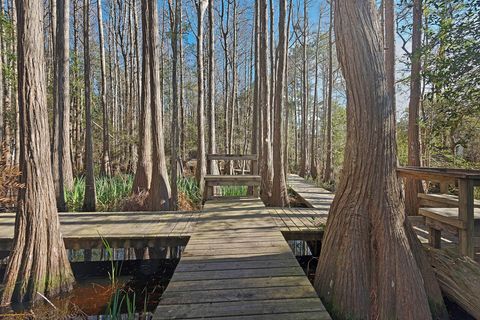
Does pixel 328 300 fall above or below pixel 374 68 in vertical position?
below

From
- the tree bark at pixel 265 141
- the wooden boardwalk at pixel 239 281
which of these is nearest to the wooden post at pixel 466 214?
the wooden boardwalk at pixel 239 281

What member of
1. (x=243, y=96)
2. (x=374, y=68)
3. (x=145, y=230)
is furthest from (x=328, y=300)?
(x=243, y=96)

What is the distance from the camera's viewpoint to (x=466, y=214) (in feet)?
9.26

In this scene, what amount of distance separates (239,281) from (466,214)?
238cm

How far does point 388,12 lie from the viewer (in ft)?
23.6

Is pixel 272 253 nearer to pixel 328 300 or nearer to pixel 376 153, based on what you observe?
pixel 328 300

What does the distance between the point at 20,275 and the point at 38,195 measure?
91cm

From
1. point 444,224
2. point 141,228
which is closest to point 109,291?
point 141,228

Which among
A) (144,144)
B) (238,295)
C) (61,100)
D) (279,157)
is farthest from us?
(279,157)

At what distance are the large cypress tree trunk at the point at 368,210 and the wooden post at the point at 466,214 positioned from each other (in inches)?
16.8

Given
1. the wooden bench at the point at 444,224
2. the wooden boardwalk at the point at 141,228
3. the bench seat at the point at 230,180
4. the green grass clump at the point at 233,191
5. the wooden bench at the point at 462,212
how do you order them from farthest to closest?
the green grass clump at the point at 233,191
the bench seat at the point at 230,180
the wooden boardwalk at the point at 141,228
the wooden bench at the point at 444,224
the wooden bench at the point at 462,212

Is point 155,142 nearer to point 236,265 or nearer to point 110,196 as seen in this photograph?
point 110,196

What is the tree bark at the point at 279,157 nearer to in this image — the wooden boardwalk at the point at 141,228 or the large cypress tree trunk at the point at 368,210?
the wooden boardwalk at the point at 141,228

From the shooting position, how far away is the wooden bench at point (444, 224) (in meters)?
2.90
